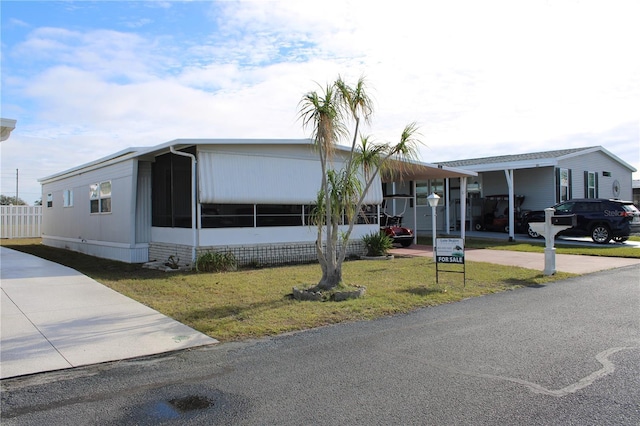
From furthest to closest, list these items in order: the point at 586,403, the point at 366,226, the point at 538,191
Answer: the point at 538,191, the point at 366,226, the point at 586,403

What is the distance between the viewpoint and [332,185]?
962cm

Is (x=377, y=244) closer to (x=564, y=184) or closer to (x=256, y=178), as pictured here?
(x=256, y=178)

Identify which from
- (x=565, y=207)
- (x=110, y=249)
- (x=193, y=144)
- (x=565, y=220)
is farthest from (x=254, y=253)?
(x=565, y=207)

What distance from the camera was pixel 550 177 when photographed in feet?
75.6

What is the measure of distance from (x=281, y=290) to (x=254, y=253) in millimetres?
4252

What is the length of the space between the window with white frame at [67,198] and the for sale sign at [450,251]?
49.5 feet

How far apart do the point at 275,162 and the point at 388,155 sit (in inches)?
210

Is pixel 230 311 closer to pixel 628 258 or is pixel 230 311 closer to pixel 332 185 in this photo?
pixel 332 185

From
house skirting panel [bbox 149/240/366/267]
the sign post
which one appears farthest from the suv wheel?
house skirting panel [bbox 149/240/366/267]

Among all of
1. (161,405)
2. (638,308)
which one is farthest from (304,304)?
(638,308)

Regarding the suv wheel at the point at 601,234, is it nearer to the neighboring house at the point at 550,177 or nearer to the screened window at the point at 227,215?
the neighboring house at the point at 550,177

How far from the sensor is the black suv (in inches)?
719

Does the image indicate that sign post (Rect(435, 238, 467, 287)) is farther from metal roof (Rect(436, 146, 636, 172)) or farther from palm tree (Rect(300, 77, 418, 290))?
metal roof (Rect(436, 146, 636, 172))

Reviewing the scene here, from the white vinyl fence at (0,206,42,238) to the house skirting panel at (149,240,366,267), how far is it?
17929 mm
